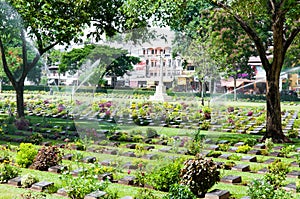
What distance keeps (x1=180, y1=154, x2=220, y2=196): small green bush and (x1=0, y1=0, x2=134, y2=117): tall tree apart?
10685 mm

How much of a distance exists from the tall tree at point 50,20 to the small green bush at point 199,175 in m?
10.7

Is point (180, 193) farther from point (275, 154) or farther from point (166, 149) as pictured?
point (275, 154)

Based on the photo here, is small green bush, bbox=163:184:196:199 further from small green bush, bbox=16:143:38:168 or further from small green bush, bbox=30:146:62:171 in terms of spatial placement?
small green bush, bbox=16:143:38:168

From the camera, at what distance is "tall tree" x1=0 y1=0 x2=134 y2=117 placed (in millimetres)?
18219

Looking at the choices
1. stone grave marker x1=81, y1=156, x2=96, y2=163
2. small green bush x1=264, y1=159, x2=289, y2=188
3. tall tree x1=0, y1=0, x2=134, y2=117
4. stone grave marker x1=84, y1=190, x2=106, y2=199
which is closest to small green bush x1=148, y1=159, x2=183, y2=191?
stone grave marker x1=84, y1=190, x2=106, y2=199

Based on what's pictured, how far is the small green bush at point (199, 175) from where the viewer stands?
7.95 m

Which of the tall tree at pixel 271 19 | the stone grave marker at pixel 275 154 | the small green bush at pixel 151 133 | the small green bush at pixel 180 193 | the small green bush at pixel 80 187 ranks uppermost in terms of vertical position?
the tall tree at pixel 271 19

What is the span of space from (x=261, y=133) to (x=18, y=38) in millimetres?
11230

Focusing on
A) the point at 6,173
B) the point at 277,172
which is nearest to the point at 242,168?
the point at 277,172

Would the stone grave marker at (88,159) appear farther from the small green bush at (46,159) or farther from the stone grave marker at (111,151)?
the small green bush at (46,159)

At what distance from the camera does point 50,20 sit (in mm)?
18250

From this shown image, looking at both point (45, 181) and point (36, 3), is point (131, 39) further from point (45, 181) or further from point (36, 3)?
point (36, 3)

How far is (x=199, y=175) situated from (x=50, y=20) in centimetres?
1226

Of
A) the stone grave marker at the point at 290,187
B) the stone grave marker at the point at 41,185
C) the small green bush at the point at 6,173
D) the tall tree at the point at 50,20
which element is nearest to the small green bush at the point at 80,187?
the stone grave marker at the point at 41,185
